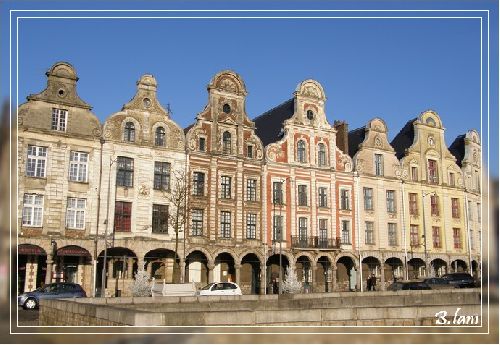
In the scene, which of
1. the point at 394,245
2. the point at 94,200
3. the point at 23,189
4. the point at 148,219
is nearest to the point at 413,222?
the point at 394,245

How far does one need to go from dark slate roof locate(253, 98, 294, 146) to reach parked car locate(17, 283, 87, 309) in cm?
2146

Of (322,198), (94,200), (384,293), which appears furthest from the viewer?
(322,198)

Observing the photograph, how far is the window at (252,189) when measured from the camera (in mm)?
42531

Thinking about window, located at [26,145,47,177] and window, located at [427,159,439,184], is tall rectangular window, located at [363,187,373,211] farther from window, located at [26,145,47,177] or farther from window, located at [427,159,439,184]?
window, located at [26,145,47,177]

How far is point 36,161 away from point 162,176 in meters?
8.26

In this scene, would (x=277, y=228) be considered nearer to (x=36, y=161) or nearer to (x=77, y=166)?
(x=77, y=166)

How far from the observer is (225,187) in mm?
41656

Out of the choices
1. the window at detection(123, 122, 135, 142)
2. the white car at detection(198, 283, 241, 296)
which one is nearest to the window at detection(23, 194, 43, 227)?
the window at detection(123, 122, 135, 142)

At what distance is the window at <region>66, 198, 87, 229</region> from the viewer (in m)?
35.8

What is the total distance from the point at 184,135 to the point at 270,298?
17.2 m

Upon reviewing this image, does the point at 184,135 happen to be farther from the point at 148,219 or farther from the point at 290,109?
the point at 290,109

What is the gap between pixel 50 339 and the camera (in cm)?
1252

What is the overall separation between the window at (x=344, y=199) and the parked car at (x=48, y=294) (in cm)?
2321

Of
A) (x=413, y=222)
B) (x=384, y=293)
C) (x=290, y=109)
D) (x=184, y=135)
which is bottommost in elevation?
(x=384, y=293)
